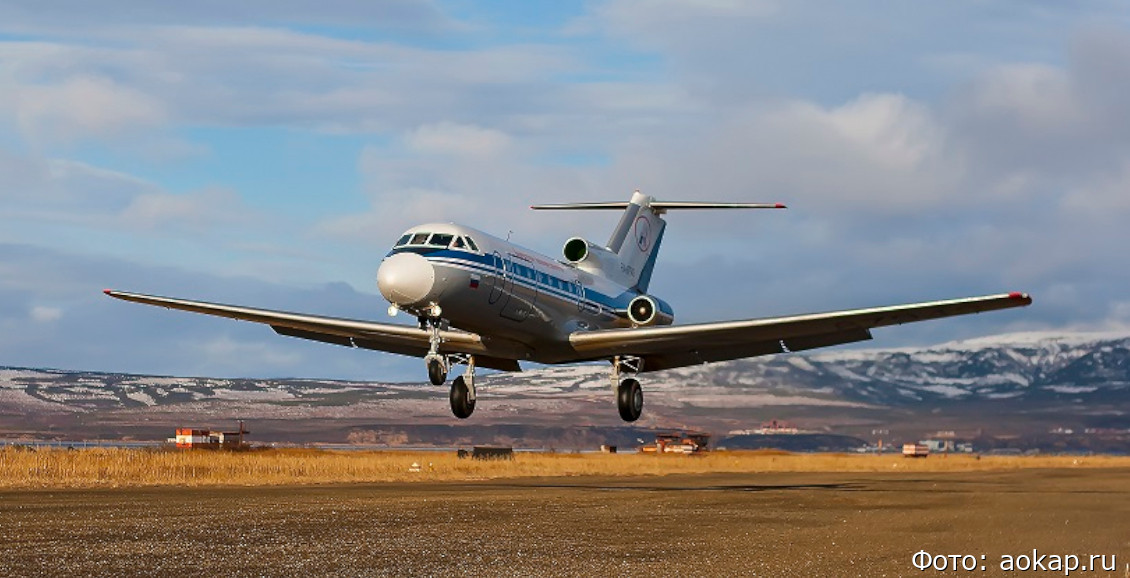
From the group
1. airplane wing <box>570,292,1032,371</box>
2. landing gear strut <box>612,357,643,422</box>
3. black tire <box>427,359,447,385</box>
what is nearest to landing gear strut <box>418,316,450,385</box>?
black tire <box>427,359,447,385</box>

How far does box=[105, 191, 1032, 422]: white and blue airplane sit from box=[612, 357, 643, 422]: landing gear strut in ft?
0.10

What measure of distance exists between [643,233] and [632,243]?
131cm

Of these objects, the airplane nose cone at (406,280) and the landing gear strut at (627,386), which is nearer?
the airplane nose cone at (406,280)

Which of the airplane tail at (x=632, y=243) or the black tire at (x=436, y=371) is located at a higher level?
the airplane tail at (x=632, y=243)

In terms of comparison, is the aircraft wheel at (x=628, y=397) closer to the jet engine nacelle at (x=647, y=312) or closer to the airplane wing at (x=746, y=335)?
the airplane wing at (x=746, y=335)

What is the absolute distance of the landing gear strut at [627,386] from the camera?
1704 inches

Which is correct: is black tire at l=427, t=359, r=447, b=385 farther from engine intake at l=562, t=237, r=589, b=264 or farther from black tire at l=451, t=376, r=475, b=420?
engine intake at l=562, t=237, r=589, b=264

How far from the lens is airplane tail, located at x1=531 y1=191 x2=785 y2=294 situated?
46.7m

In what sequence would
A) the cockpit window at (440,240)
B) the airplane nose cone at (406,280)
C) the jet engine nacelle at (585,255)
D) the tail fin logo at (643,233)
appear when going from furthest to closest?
the tail fin logo at (643,233), the jet engine nacelle at (585,255), the cockpit window at (440,240), the airplane nose cone at (406,280)

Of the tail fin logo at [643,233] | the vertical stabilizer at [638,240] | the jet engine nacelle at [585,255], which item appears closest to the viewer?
the jet engine nacelle at [585,255]

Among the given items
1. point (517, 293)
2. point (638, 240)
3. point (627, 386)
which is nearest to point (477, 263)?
point (517, 293)

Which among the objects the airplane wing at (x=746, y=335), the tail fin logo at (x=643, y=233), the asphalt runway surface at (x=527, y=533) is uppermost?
the tail fin logo at (x=643, y=233)

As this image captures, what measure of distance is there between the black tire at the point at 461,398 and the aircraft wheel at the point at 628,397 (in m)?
4.95

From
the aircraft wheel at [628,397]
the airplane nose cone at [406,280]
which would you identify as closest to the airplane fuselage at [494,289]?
the airplane nose cone at [406,280]
